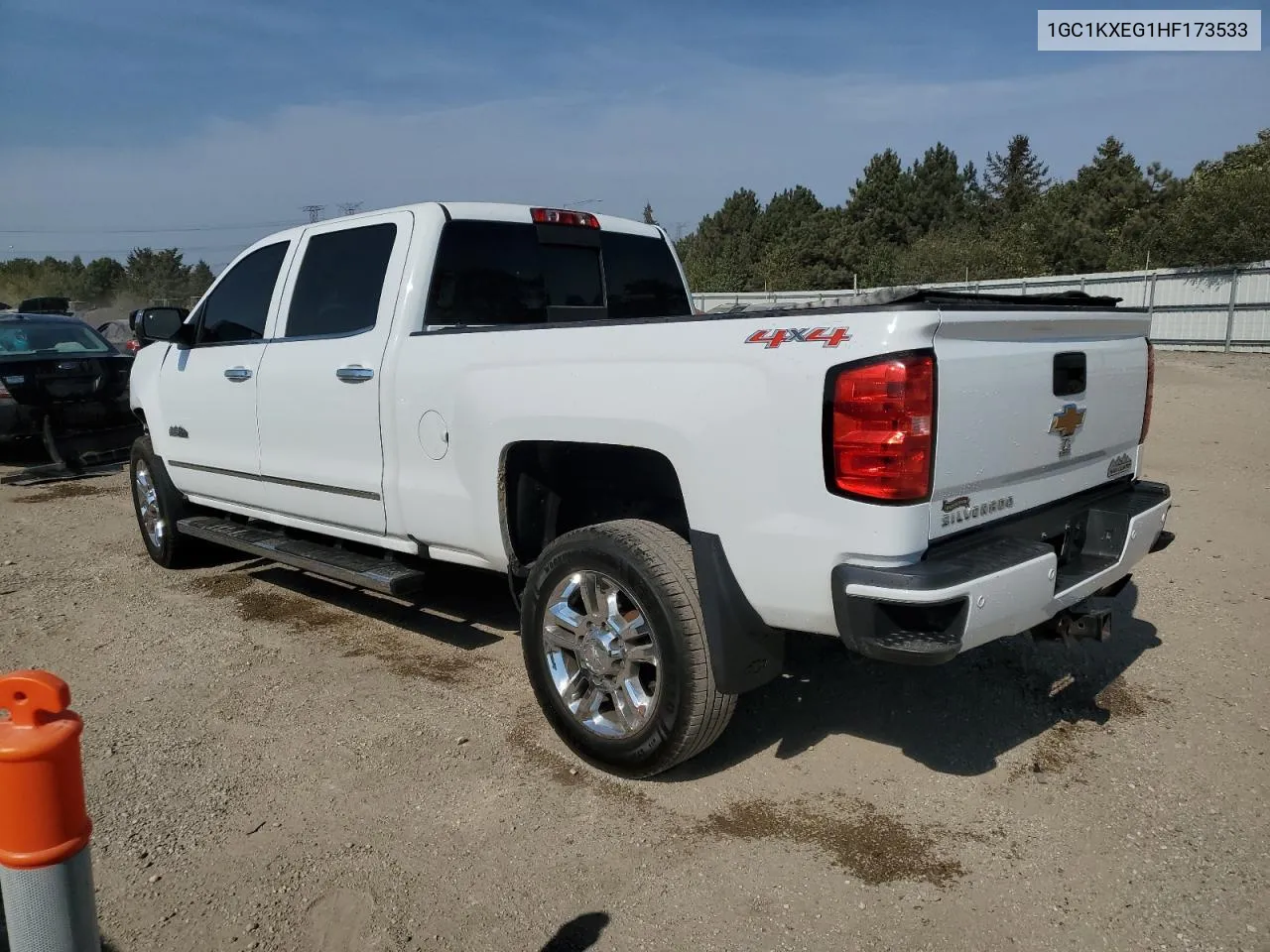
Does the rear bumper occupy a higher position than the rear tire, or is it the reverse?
the rear bumper

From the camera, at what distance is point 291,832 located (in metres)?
3.14

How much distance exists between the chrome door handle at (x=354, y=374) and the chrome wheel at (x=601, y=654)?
1.45 m

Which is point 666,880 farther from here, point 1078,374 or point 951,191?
point 951,191

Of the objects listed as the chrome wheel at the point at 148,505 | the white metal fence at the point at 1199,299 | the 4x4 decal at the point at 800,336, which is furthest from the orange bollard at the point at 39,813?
the white metal fence at the point at 1199,299

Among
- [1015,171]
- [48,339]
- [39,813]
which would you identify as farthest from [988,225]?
[39,813]

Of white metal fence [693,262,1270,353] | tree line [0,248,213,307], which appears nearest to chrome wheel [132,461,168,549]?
white metal fence [693,262,1270,353]

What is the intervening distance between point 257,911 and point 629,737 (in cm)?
126

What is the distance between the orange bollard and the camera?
4.82ft

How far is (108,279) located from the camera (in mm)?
63594

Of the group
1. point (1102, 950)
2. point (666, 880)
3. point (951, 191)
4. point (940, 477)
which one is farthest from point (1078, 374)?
point (951, 191)

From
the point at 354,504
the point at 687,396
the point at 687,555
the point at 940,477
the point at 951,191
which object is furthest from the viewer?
the point at 951,191

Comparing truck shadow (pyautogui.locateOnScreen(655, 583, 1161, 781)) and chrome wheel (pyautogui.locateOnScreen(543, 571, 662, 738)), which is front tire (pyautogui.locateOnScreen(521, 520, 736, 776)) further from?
truck shadow (pyautogui.locateOnScreen(655, 583, 1161, 781))

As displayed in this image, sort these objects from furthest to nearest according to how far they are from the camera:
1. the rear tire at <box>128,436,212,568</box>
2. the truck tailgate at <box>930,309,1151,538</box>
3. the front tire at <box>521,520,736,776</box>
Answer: the rear tire at <box>128,436,212,568</box> → the front tire at <box>521,520,736,776</box> → the truck tailgate at <box>930,309,1151,538</box>

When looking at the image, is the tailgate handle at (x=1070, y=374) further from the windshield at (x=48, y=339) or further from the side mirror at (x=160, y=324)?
the windshield at (x=48, y=339)
